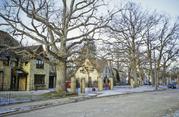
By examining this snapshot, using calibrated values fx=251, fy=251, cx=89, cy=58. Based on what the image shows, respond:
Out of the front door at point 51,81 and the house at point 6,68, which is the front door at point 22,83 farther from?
the front door at point 51,81

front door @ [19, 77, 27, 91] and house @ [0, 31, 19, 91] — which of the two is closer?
house @ [0, 31, 19, 91]

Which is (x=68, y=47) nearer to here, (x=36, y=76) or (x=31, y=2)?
(x=31, y=2)

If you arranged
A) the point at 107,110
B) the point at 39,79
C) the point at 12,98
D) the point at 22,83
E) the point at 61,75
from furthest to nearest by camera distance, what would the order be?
the point at 39,79 → the point at 22,83 → the point at 61,75 → the point at 12,98 → the point at 107,110

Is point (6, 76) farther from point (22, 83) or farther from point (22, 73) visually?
point (22, 83)

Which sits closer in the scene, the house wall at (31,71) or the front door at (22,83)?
the house wall at (31,71)

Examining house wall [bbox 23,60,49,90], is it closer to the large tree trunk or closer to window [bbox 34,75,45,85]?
window [bbox 34,75,45,85]

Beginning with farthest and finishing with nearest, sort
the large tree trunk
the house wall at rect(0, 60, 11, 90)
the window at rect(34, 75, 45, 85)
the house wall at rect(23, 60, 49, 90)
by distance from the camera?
1. the window at rect(34, 75, 45, 85)
2. the house wall at rect(23, 60, 49, 90)
3. the house wall at rect(0, 60, 11, 90)
4. the large tree trunk

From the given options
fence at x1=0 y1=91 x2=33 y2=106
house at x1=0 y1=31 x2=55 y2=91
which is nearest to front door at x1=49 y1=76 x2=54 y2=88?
house at x1=0 y1=31 x2=55 y2=91

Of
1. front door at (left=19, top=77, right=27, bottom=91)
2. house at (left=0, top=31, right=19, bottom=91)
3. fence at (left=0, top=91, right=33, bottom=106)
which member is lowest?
fence at (left=0, top=91, right=33, bottom=106)

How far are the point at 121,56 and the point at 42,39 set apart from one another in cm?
2293

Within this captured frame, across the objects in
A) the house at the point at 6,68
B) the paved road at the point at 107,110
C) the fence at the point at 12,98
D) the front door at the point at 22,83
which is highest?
the house at the point at 6,68

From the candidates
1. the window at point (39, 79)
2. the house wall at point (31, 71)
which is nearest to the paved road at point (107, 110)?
the house wall at point (31, 71)

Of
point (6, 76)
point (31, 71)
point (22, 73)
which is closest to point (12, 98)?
point (6, 76)

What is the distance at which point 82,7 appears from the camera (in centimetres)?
2848
